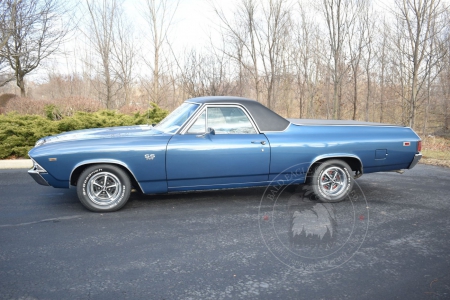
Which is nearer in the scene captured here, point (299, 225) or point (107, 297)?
point (107, 297)

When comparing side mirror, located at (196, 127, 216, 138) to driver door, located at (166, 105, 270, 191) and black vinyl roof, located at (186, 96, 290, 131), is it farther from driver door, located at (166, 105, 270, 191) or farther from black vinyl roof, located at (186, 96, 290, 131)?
black vinyl roof, located at (186, 96, 290, 131)

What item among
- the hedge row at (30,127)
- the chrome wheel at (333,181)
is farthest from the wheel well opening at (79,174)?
the hedge row at (30,127)

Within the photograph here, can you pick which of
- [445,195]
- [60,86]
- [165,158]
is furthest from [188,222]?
[60,86]

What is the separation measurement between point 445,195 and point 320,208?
2.28 metres

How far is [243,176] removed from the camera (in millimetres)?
4867

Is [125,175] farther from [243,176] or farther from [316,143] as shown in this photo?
[316,143]

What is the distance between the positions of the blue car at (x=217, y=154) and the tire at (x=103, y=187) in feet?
0.04

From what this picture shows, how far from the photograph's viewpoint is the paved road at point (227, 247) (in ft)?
8.86

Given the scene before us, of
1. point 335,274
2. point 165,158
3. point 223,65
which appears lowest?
point 335,274

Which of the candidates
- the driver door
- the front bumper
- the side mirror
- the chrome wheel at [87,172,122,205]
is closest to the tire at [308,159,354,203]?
the driver door

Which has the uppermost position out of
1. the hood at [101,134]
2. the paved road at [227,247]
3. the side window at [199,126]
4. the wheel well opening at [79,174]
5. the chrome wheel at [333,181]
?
the side window at [199,126]

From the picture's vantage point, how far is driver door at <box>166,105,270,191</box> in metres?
4.64

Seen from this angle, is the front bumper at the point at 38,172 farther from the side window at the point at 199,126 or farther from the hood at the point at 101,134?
the side window at the point at 199,126

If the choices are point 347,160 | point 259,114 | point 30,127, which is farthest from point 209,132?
point 30,127
